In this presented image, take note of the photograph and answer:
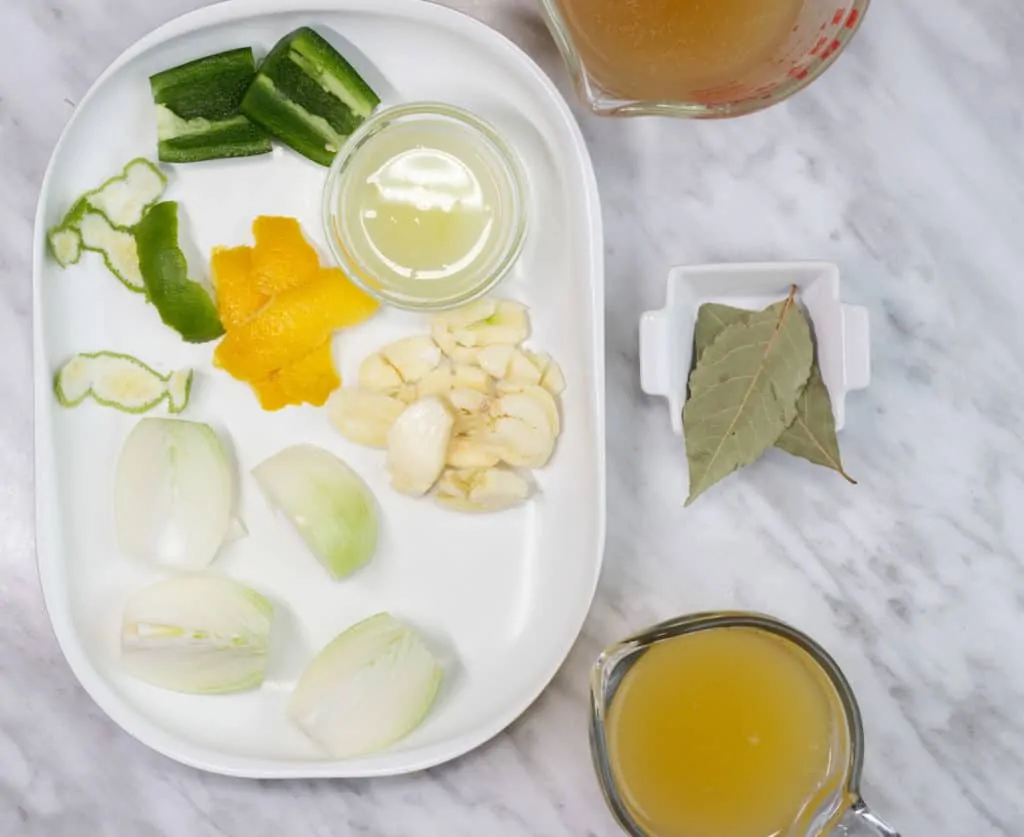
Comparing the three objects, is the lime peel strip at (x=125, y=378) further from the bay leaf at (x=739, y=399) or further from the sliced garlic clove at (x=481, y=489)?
the bay leaf at (x=739, y=399)

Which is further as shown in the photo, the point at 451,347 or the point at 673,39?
the point at 451,347

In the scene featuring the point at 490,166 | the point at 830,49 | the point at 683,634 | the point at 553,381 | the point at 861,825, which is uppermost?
the point at 830,49

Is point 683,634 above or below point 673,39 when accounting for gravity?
below

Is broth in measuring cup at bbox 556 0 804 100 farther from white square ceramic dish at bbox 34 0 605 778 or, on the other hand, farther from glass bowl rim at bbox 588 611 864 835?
glass bowl rim at bbox 588 611 864 835

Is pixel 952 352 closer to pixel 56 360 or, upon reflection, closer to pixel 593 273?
pixel 593 273

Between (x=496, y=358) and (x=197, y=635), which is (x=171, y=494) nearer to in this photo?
(x=197, y=635)

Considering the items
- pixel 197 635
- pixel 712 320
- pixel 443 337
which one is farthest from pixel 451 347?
pixel 197 635
